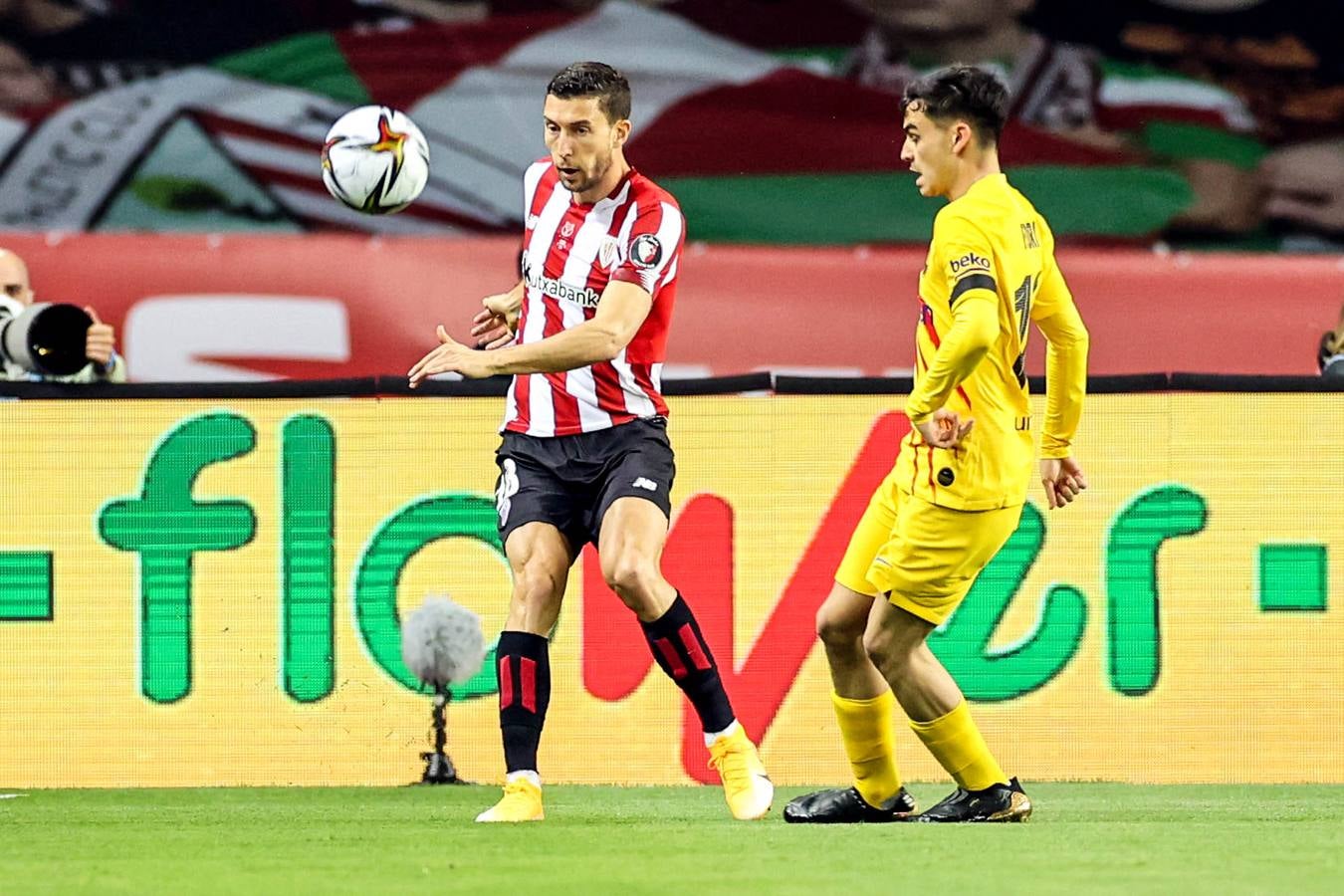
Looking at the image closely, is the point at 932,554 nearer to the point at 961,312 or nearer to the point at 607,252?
the point at 961,312

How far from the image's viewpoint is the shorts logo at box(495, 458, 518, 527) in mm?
6476

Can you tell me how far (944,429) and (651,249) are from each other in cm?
99

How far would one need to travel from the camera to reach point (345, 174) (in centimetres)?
677

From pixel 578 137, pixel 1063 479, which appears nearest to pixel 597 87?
pixel 578 137

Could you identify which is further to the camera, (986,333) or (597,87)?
(597,87)

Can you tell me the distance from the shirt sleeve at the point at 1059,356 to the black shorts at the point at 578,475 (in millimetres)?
1143

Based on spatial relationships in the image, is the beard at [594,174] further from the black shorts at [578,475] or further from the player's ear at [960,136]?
the player's ear at [960,136]

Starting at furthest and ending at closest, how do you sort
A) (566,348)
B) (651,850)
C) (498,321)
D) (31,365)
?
(31,365) → (498,321) → (566,348) → (651,850)

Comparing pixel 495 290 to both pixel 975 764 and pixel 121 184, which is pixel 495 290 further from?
pixel 975 764

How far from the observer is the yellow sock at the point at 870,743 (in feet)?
21.2

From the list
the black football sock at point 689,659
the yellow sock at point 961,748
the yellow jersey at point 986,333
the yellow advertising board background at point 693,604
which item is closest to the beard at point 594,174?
the yellow jersey at point 986,333

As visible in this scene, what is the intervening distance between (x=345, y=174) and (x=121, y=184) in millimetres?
6696

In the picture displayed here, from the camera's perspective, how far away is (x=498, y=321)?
671 cm

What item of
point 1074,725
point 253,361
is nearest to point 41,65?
point 253,361
